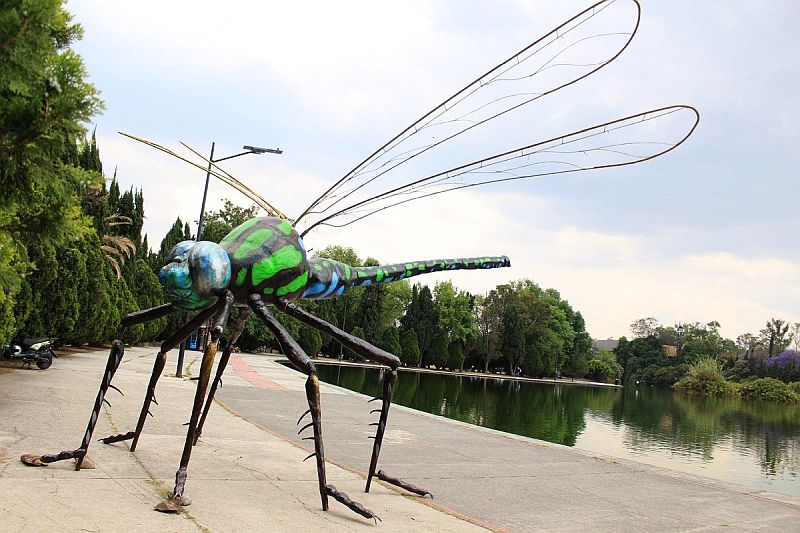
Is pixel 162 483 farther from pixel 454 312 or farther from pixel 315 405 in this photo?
pixel 454 312

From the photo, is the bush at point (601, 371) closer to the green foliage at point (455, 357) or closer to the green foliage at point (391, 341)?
the green foliage at point (455, 357)

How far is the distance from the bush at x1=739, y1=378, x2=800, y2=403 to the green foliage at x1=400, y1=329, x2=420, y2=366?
2658cm

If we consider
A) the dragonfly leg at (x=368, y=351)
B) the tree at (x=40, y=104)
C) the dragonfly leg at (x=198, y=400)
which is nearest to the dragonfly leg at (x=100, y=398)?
the dragonfly leg at (x=198, y=400)

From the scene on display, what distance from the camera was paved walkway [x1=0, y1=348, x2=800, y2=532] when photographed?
4.60 m

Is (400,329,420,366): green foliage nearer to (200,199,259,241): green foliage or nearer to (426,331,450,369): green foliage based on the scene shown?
(426,331,450,369): green foliage

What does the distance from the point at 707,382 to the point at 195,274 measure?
187 feet

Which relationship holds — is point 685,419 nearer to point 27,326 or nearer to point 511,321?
point 27,326

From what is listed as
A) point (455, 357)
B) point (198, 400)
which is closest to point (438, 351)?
point (455, 357)

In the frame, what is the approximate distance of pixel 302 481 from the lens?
620cm

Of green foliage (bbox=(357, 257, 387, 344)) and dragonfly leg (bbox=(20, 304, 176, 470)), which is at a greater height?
green foliage (bbox=(357, 257, 387, 344))

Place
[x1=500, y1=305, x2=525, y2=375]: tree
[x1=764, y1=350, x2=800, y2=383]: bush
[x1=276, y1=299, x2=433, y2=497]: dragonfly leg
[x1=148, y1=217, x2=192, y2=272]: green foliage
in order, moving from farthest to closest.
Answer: [x1=500, y1=305, x2=525, y2=375]: tree
[x1=764, y1=350, x2=800, y2=383]: bush
[x1=148, y1=217, x2=192, y2=272]: green foliage
[x1=276, y1=299, x2=433, y2=497]: dragonfly leg

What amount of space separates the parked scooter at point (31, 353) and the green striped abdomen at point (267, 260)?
1031 cm

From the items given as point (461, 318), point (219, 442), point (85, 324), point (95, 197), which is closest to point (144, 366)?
point (85, 324)

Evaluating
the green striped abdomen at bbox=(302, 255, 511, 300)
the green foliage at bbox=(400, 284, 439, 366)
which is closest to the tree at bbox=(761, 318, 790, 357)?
the green foliage at bbox=(400, 284, 439, 366)
